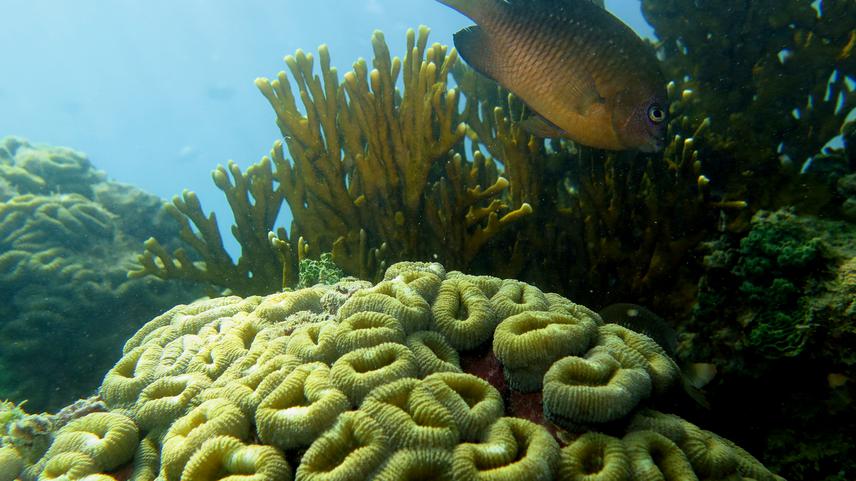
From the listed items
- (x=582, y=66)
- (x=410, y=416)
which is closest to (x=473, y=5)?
(x=582, y=66)

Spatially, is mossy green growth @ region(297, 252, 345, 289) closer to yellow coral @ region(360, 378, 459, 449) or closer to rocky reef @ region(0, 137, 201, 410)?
yellow coral @ region(360, 378, 459, 449)

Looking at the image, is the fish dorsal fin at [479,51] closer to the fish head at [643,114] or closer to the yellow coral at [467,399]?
the fish head at [643,114]

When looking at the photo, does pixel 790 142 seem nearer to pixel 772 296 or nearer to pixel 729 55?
pixel 729 55

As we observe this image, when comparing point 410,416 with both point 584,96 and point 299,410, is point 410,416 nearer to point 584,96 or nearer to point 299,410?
point 299,410

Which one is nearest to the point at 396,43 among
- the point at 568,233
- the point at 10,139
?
the point at 10,139

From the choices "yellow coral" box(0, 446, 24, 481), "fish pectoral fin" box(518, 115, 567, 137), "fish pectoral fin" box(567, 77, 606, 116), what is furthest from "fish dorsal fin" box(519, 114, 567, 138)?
"yellow coral" box(0, 446, 24, 481)

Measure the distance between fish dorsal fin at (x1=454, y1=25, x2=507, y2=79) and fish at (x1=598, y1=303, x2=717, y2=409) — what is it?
1704mm

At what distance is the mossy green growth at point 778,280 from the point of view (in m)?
2.11

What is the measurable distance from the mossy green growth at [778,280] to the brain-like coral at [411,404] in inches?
22.9

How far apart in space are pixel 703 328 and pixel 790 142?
348 cm

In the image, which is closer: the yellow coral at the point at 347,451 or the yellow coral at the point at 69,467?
the yellow coral at the point at 347,451

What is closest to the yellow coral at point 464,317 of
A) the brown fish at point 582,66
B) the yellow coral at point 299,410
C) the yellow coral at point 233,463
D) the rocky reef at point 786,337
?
the yellow coral at point 299,410

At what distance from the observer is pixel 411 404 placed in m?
1.64

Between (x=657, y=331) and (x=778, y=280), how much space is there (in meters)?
0.80
